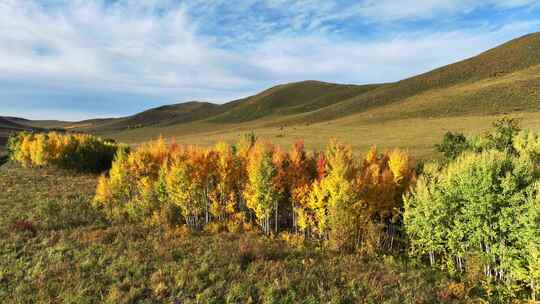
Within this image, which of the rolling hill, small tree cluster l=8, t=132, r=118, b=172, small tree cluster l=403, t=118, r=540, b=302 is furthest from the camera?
the rolling hill

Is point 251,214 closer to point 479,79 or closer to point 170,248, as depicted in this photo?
point 170,248

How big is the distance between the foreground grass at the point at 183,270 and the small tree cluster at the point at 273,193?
200 cm

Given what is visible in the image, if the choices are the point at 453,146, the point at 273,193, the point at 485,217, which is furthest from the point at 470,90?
the point at 485,217

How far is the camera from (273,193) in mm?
23953

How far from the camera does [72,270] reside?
1730cm

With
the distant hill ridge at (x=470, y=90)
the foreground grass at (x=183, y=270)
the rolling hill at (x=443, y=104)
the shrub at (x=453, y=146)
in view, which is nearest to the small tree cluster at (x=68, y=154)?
the foreground grass at (x=183, y=270)

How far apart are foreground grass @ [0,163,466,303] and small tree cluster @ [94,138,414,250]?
6.55 feet

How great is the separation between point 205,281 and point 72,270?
22.5 ft

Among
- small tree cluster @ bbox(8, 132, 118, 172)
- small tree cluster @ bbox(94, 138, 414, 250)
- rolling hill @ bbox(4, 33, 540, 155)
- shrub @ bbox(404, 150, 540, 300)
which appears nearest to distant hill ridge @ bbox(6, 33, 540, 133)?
rolling hill @ bbox(4, 33, 540, 155)

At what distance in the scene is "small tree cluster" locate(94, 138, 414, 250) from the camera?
2133 centimetres

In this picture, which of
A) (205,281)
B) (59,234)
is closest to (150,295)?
(205,281)

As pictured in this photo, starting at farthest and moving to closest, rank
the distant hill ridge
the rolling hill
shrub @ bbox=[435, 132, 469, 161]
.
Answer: the distant hill ridge < the rolling hill < shrub @ bbox=[435, 132, 469, 161]

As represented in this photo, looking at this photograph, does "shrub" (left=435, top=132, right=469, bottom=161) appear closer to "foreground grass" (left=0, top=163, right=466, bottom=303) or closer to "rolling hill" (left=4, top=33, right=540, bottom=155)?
"rolling hill" (left=4, top=33, right=540, bottom=155)

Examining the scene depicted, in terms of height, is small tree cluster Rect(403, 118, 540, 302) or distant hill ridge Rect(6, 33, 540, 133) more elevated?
distant hill ridge Rect(6, 33, 540, 133)
